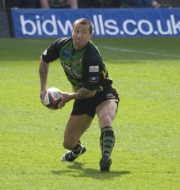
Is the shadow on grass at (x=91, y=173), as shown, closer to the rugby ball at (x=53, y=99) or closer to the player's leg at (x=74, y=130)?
the player's leg at (x=74, y=130)

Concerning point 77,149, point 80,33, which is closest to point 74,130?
point 77,149

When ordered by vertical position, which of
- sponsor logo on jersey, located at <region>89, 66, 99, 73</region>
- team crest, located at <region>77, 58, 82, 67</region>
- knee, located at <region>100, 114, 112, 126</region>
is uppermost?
team crest, located at <region>77, 58, 82, 67</region>

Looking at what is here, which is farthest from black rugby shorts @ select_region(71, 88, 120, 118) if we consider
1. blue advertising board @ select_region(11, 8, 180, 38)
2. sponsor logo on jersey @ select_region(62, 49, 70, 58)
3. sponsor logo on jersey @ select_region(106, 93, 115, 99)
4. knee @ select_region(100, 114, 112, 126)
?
blue advertising board @ select_region(11, 8, 180, 38)

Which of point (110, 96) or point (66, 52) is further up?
point (66, 52)

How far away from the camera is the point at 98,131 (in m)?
10.9

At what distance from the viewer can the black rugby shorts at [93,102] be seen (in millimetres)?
8602

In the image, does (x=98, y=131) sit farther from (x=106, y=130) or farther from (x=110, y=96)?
(x=106, y=130)

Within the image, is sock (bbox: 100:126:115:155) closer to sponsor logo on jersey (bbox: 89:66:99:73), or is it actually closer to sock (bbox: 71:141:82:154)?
sponsor logo on jersey (bbox: 89:66:99:73)

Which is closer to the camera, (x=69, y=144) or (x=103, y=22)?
(x=69, y=144)

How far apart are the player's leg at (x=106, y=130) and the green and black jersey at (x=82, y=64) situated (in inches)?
9.0

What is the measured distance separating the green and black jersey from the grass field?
3.11 ft

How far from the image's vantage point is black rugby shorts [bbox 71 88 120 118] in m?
8.60

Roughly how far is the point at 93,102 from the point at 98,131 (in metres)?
2.32

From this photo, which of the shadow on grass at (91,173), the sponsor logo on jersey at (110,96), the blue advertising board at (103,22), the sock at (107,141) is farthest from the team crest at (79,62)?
the blue advertising board at (103,22)
